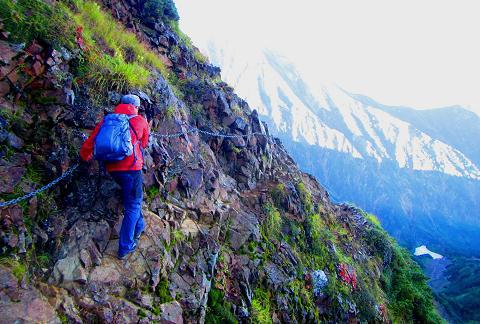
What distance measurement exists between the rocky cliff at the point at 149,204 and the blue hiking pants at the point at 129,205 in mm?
264

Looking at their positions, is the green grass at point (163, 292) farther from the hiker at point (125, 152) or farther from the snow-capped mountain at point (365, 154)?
the snow-capped mountain at point (365, 154)

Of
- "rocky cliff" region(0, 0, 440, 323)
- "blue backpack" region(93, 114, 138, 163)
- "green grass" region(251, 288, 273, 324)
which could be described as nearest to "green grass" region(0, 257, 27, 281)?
"rocky cliff" region(0, 0, 440, 323)

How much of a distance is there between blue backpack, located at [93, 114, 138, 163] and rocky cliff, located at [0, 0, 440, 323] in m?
1.19

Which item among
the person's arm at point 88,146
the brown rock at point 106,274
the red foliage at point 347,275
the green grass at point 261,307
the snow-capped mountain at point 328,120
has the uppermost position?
the snow-capped mountain at point 328,120

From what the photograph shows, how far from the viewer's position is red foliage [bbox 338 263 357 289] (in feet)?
37.0

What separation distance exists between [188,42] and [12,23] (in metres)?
9.19

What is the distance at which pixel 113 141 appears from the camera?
17.4ft

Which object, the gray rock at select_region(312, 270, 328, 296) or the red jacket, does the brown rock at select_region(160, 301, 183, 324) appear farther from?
the gray rock at select_region(312, 270, 328, 296)

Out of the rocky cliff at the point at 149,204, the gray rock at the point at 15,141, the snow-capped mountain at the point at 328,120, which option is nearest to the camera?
the rocky cliff at the point at 149,204

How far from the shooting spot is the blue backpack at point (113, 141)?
530 centimetres

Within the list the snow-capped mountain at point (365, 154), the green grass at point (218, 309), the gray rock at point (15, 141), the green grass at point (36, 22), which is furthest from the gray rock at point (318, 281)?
the snow-capped mountain at point (365, 154)

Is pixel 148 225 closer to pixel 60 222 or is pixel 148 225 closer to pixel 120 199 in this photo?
pixel 120 199

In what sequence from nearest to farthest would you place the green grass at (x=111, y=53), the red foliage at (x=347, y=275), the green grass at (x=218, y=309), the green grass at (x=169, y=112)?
1. the green grass at (x=218, y=309)
2. the green grass at (x=111, y=53)
3. the green grass at (x=169, y=112)
4. the red foliage at (x=347, y=275)

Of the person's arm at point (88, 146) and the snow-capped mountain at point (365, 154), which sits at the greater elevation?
the snow-capped mountain at point (365, 154)
